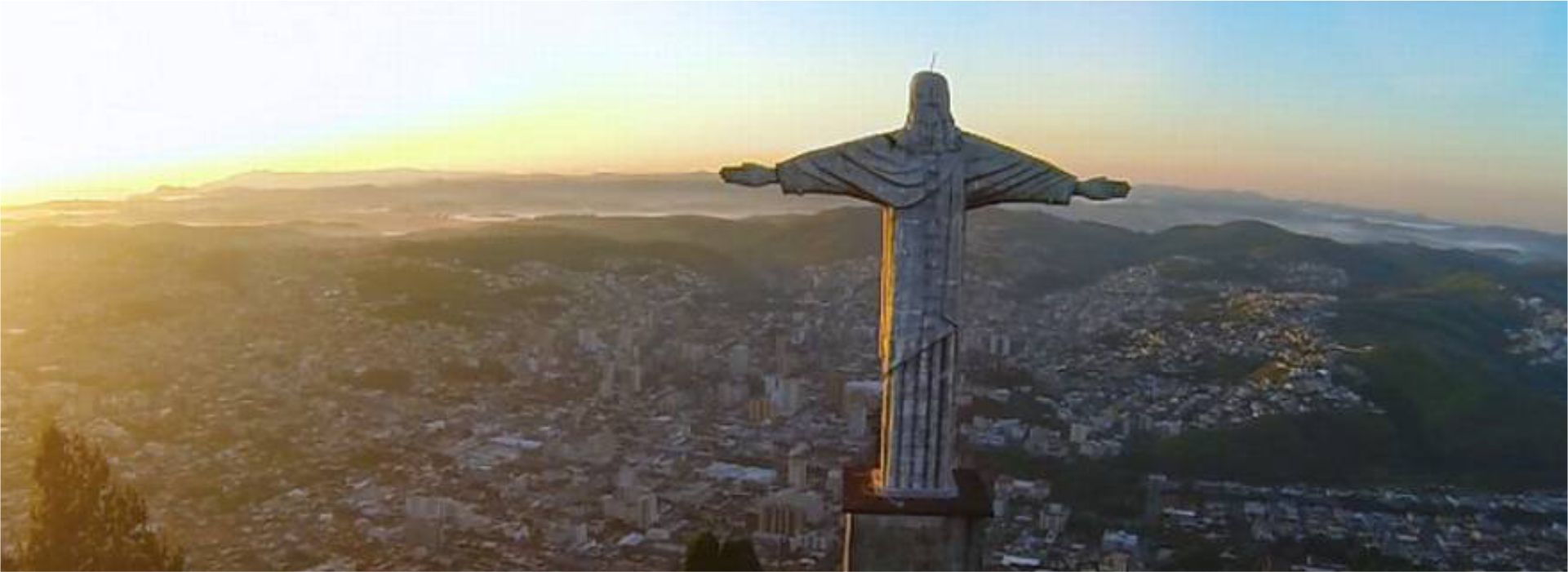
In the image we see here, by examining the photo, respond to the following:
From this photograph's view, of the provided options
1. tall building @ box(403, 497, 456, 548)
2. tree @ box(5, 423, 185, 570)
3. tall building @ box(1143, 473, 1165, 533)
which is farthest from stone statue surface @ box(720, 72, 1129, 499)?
tall building @ box(1143, 473, 1165, 533)

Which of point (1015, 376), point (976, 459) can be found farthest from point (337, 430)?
point (1015, 376)

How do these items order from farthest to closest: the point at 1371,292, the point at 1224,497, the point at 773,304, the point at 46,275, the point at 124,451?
1. the point at 1371,292
2. the point at 773,304
3. the point at 46,275
4. the point at 1224,497
5. the point at 124,451

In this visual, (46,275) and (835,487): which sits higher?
(46,275)

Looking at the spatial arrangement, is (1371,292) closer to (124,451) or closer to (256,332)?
(256,332)

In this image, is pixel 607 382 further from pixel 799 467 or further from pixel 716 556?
pixel 716 556

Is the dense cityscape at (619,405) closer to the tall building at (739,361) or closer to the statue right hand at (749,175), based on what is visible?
the tall building at (739,361)

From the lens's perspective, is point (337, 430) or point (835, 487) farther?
point (337, 430)

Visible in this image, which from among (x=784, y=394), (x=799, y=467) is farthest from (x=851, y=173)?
(x=784, y=394)
